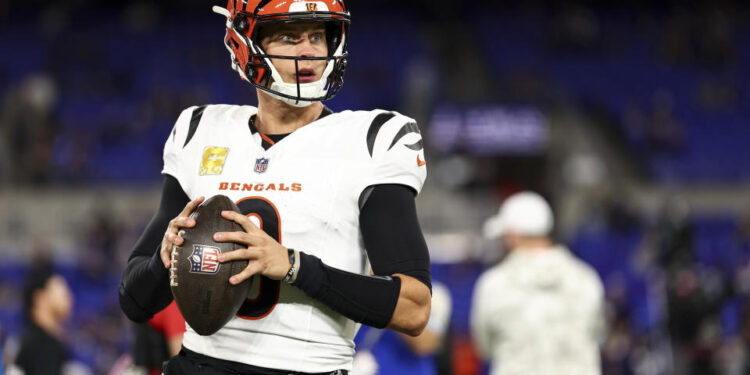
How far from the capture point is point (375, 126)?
233 cm

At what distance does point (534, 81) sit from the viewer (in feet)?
55.2

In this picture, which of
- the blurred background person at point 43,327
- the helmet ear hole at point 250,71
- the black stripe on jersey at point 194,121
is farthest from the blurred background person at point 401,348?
the helmet ear hole at point 250,71

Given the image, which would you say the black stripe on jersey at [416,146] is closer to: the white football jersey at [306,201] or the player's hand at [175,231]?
the white football jersey at [306,201]

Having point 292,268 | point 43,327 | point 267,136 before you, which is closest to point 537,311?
point 43,327

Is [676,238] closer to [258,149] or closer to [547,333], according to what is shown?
[547,333]

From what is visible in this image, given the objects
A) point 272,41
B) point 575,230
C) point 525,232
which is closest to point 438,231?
point 575,230

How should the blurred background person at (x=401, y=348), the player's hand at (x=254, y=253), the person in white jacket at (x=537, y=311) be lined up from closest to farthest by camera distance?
the player's hand at (x=254, y=253)
the blurred background person at (x=401, y=348)
the person in white jacket at (x=537, y=311)

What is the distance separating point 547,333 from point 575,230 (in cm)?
967

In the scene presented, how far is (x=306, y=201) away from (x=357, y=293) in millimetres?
247

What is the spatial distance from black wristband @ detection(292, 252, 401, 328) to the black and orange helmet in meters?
0.45

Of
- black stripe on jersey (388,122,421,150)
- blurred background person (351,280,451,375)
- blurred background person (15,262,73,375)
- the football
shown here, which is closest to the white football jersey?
black stripe on jersey (388,122,421,150)

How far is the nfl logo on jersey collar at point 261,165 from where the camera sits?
229cm

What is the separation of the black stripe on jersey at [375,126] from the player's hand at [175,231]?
415 millimetres

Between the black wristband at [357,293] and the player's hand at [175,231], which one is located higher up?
the player's hand at [175,231]
